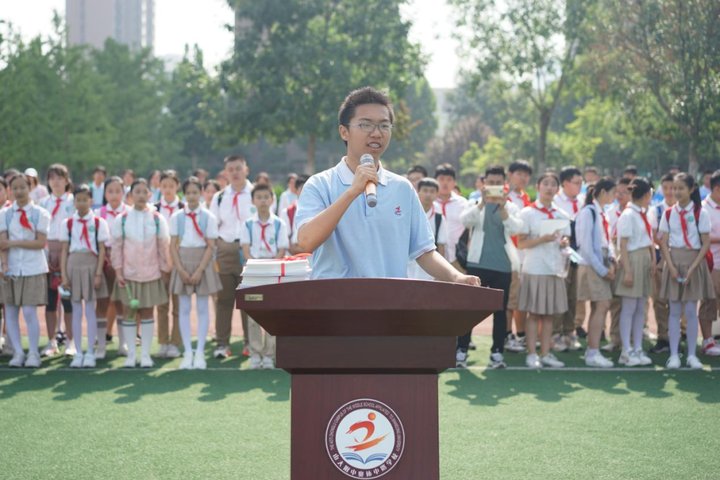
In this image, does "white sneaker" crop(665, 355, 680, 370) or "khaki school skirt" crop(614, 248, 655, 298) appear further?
"khaki school skirt" crop(614, 248, 655, 298)

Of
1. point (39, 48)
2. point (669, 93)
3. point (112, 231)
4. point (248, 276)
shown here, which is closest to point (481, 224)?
point (112, 231)

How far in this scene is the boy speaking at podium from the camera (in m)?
3.29

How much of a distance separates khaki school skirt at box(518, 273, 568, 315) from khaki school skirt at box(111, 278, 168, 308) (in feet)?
12.2

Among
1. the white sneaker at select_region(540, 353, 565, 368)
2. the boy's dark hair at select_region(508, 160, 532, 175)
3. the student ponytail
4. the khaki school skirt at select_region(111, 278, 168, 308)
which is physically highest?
the boy's dark hair at select_region(508, 160, 532, 175)

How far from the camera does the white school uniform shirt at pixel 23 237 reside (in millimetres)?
8594

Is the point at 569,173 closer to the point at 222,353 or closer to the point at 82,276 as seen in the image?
the point at 222,353

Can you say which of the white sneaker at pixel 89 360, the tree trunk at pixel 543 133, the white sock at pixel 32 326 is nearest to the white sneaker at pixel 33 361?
the white sock at pixel 32 326

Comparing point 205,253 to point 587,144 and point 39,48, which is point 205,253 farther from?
point 587,144

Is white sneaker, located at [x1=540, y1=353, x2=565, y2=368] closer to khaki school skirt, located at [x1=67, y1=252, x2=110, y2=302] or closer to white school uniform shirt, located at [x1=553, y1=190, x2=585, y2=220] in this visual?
white school uniform shirt, located at [x1=553, y1=190, x2=585, y2=220]

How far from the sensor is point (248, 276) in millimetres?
3045

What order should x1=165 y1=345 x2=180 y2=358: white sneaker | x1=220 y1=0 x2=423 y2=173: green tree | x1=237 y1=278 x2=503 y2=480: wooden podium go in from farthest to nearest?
x1=220 y1=0 x2=423 y2=173: green tree
x1=165 y1=345 x2=180 y2=358: white sneaker
x1=237 y1=278 x2=503 y2=480: wooden podium

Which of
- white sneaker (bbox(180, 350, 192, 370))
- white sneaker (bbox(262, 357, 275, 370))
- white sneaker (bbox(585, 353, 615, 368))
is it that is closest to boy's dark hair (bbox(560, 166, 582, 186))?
white sneaker (bbox(585, 353, 615, 368))

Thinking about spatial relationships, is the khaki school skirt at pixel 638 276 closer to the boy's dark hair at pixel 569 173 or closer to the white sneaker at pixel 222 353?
the boy's dark hair at pixel 569 173

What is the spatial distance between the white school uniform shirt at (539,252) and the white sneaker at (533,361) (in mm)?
859
